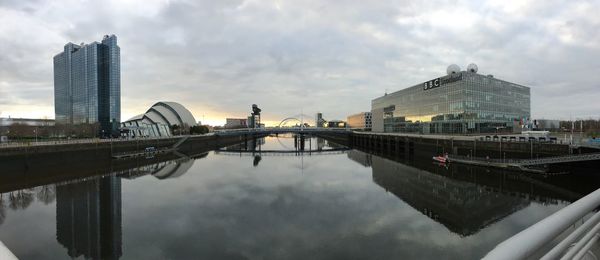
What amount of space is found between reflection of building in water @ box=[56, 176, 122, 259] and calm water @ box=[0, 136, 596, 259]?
0.24ft

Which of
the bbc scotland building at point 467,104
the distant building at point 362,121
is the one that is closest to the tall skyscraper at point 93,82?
the bbc scotland building at point 467,104

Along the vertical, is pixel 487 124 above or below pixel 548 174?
above

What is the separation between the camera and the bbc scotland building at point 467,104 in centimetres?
6234

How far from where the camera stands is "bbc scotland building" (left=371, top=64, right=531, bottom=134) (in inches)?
2454

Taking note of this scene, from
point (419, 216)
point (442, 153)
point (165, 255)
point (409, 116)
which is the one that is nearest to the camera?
point (165, 255)

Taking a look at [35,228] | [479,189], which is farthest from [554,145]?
[35,228]

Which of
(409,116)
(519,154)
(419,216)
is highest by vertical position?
(409,116)

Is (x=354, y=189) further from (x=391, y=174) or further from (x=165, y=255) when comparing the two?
(x=165, y=255)

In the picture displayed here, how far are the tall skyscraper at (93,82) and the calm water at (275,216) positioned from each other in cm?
8665

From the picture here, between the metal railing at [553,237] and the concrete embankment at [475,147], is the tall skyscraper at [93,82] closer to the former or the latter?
the concrete embankment at [475,147]

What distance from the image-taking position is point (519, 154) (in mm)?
34844

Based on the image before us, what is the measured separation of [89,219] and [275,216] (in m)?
11.3

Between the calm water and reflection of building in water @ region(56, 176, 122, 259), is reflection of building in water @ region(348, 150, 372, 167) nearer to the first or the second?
the calm water

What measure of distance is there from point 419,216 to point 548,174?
19142 millimetres
